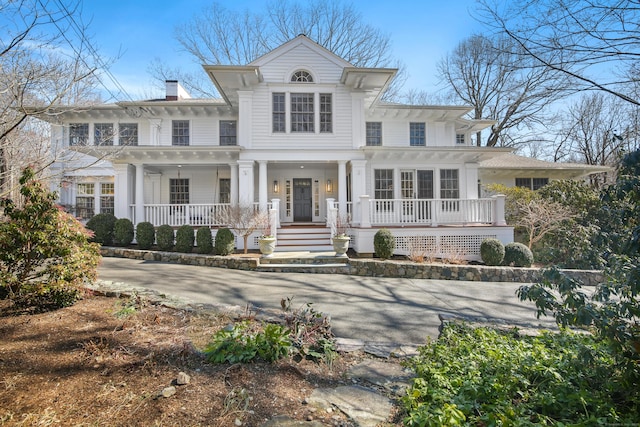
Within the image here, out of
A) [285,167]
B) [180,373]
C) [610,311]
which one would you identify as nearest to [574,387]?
[610,311]

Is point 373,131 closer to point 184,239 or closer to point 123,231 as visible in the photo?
point 184,239

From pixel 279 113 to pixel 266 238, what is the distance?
17.8 ft

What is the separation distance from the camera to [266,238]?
9398 mm

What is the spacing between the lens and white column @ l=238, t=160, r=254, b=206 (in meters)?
11.7

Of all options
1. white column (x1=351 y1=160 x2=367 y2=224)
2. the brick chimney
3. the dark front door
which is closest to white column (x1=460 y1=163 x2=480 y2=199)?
white column (x1=351 y1=160 x2=367 y2=224)

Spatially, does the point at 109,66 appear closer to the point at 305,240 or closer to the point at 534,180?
the point at 305,240

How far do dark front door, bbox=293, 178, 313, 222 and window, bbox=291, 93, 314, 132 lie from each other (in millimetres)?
3000

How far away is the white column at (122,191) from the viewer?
1202 cm

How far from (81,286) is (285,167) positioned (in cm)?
1059

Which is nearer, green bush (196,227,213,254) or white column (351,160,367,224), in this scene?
green bush (196,227,213,254)

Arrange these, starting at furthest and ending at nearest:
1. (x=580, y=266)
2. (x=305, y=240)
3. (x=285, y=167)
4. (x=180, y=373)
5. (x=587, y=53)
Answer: (x=285, y=167) < (x=305, y=240) < (x=580, y=266) < (x=587, y=53) < (x=180, y=373)

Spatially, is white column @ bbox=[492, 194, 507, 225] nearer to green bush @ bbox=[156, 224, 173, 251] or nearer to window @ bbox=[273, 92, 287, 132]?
window @ bbox=[273, 92, 287, 132]

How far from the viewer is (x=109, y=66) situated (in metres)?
5.80

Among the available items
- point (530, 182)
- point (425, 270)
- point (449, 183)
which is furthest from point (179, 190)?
point (530, 182)
